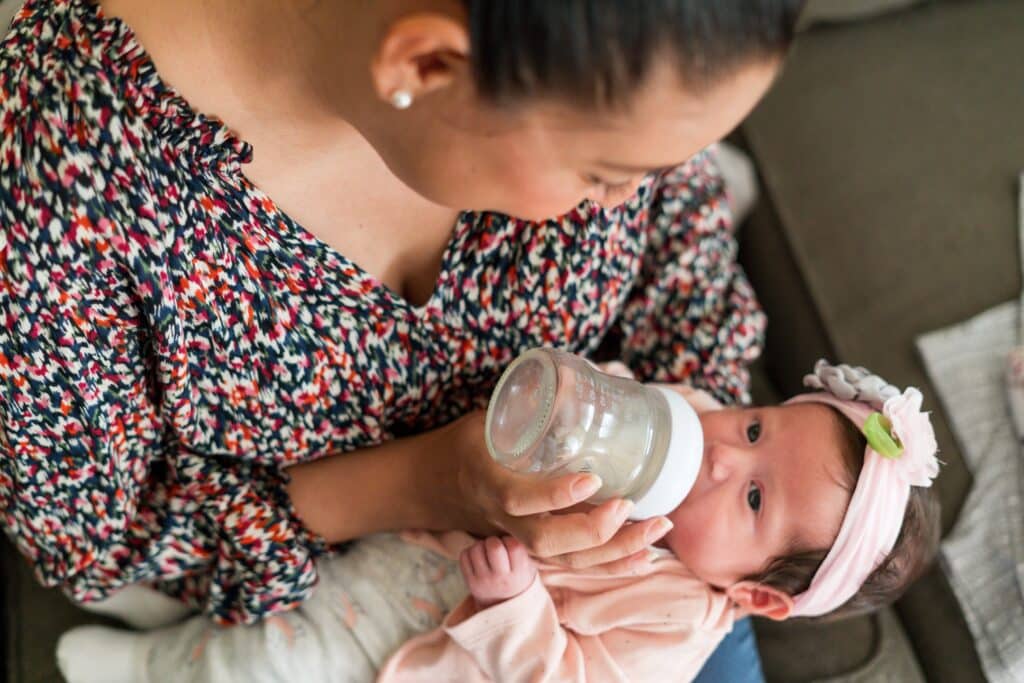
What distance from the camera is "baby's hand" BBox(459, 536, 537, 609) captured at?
3.62 feet

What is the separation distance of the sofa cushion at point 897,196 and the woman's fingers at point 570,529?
68 cm

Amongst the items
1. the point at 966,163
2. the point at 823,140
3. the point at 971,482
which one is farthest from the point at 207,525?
the point at 966,163

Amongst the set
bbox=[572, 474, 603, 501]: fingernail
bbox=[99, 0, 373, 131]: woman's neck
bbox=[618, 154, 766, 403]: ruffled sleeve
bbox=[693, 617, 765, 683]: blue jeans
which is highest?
bbox=[99, 0, 373, 131]: woman's neck

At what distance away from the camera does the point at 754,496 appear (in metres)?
1.22

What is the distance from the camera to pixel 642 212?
4.16 ft

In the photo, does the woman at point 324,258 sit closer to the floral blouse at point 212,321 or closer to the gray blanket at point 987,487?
the floral blouse at point 212,321

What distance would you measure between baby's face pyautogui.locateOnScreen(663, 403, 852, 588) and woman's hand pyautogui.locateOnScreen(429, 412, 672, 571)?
0.40 feet

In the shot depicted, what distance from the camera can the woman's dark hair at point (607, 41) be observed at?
65 centimetres

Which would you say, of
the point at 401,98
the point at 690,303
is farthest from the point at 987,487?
the point at 401,98

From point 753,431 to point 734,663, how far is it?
1.03 ft

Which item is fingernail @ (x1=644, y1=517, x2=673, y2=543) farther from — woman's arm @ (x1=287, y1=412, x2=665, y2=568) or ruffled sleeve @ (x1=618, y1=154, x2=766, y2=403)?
ruffled sleeve @ (x1=618, y1=154, x2=766, y2=403)

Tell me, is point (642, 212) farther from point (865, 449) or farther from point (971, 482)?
point (971, 482)

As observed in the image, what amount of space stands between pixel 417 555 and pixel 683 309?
52 centimetres

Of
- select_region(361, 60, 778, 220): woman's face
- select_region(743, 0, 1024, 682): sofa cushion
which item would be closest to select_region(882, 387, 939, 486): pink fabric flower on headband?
select_region(743, 0, 1024, 682): sofa cushion
